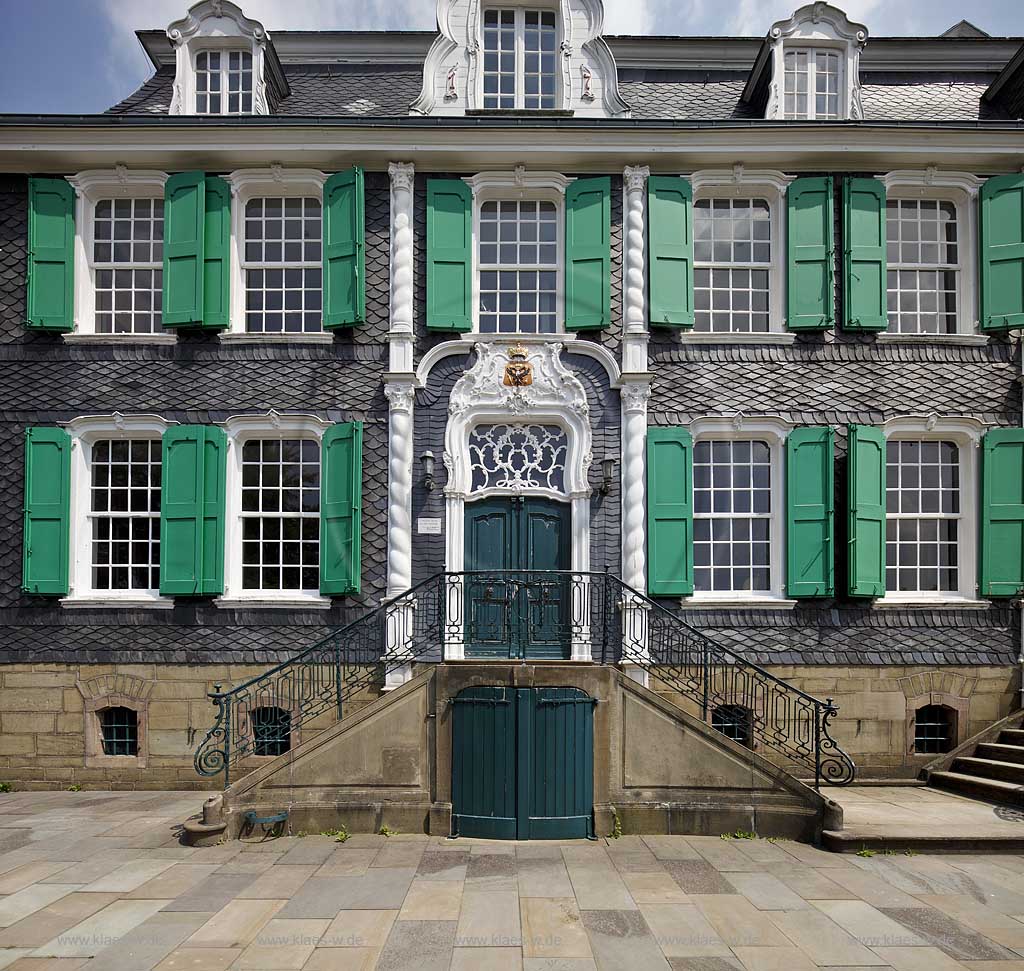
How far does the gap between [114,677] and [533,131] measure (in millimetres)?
9510

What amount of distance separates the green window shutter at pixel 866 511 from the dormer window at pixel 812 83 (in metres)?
4.86

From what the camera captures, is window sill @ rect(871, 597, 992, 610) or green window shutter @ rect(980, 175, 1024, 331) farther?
green window shutter @ rect(980, 175, 1024, 331)

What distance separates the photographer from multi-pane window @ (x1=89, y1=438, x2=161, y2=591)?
11297 mm

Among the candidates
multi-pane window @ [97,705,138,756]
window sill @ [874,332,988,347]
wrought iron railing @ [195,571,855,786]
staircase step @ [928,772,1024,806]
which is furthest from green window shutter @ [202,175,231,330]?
staircase step @ [928,772,1024,806]

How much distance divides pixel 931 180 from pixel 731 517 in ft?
18.7

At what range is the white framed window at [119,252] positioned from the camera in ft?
37.6

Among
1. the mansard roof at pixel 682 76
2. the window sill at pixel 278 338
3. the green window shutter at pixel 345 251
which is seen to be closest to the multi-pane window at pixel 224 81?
the mansard roof at pixel 682 76

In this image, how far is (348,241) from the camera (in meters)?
11.1

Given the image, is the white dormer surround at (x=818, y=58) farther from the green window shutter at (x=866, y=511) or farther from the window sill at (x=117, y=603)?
the window sill at (x=117, y=603)

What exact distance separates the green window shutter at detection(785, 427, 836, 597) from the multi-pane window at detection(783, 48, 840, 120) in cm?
489

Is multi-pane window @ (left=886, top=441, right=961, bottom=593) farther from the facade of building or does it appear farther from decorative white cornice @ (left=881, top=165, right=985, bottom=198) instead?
decorative white cornice @ (left=881, top=165, right=985, bottom=198)

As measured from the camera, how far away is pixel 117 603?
36.1 ft

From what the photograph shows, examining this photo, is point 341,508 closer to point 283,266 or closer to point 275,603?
point 275,603

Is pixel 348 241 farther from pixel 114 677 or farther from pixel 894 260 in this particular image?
pixel 894 260
